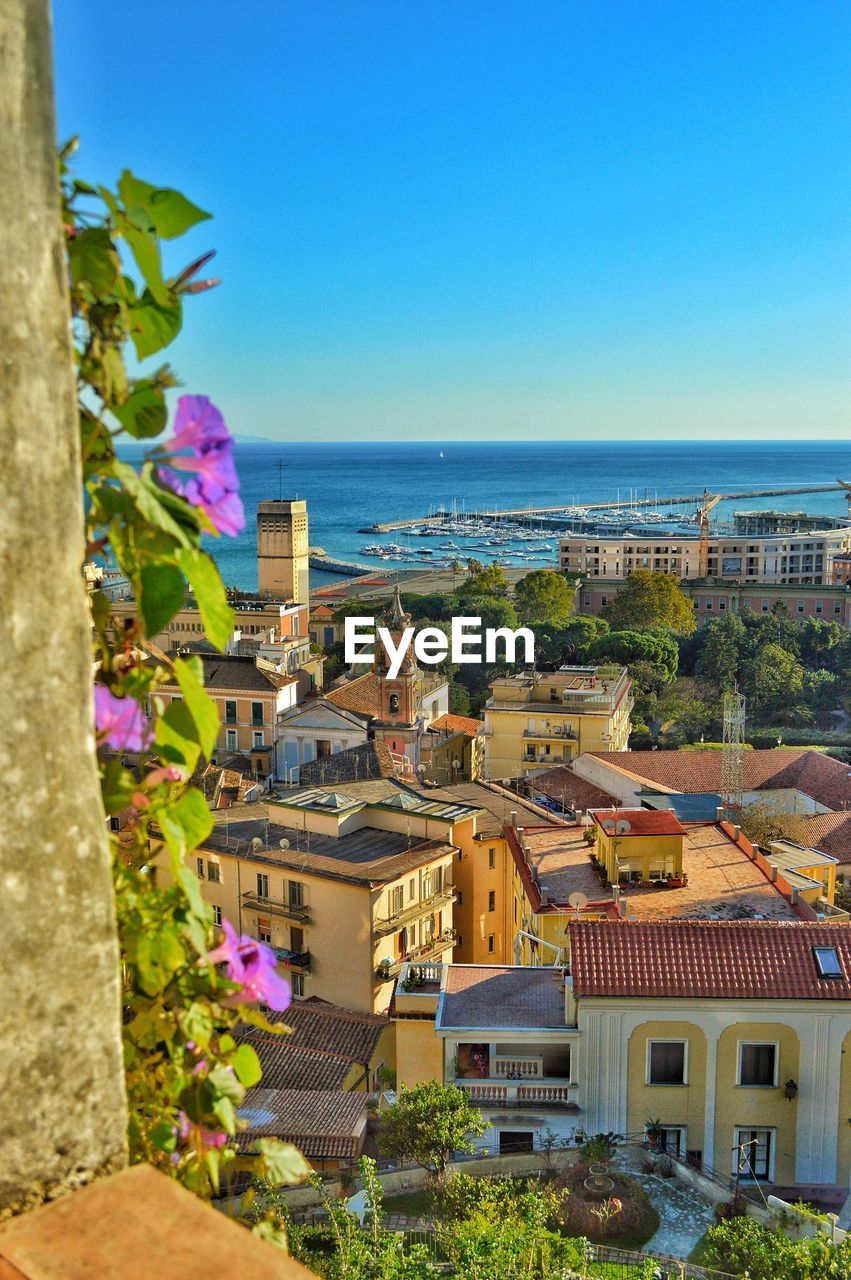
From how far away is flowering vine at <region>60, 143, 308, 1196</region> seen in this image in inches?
42.9

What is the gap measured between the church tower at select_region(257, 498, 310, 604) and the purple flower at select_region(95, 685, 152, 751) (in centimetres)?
4517

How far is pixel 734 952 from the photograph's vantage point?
35.7ft

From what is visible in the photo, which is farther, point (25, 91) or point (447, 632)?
point (447, 632)

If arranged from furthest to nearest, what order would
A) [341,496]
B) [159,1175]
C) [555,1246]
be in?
1. [341,496]
2. [555,1246]
3. [159,1175]

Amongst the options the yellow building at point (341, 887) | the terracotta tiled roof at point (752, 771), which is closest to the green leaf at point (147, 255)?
the yellow building at point (341, 887)

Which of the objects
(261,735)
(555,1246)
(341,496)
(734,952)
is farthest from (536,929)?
(341,496)

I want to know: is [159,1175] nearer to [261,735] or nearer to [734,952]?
[734,952]

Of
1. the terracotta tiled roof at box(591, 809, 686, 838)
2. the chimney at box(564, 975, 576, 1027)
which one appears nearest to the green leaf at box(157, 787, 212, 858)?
the chimney at box(564, 975, 576, 1027)

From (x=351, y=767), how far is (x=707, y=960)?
13.6 m

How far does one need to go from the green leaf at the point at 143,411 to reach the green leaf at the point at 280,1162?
0.76 metres

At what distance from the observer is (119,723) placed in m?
1.17

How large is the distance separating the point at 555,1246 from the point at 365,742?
19045 millimetres

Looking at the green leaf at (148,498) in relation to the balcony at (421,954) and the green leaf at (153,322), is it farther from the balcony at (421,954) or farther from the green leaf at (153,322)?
the balcony at (421,954)

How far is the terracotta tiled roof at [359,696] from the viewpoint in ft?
93.8
